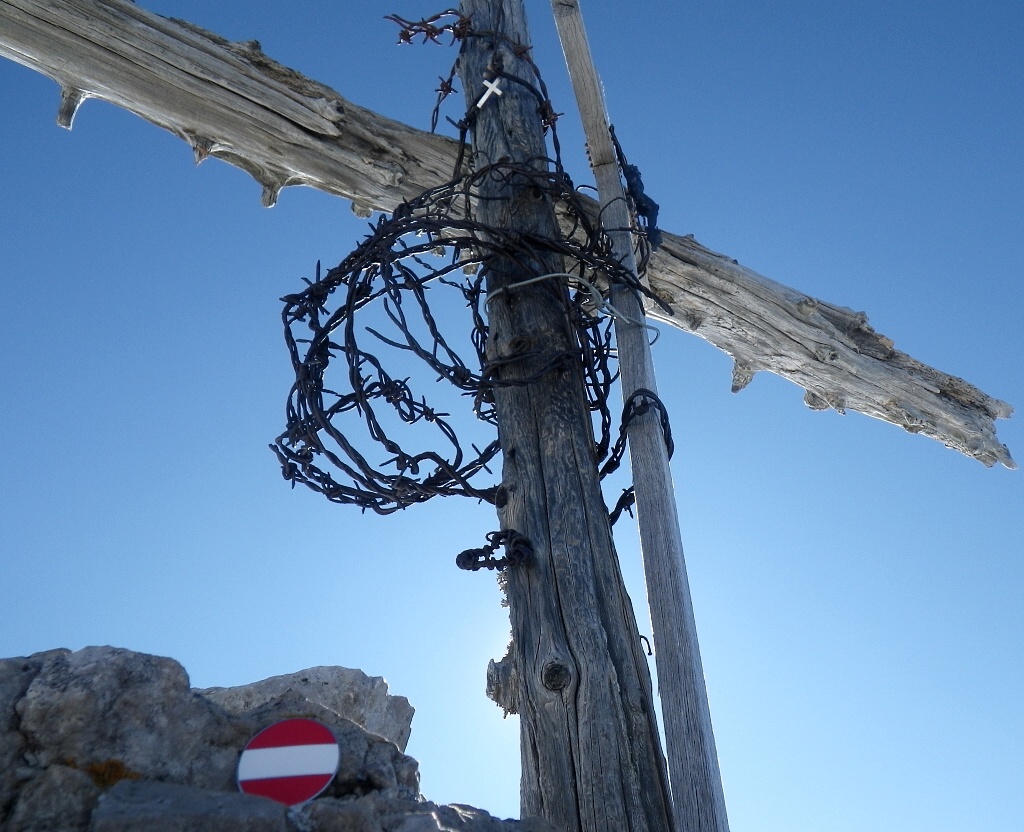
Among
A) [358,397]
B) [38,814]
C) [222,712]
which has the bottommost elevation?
[38,814]

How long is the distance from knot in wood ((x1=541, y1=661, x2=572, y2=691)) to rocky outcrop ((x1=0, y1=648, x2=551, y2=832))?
558mm

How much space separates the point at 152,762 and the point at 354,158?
281 cm

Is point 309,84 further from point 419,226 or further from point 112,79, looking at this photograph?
point 419,226

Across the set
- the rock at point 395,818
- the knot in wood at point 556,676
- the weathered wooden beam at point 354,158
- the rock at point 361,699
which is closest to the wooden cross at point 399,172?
the weathered wooden beam at point 354,158

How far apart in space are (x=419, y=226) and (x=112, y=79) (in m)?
1.53

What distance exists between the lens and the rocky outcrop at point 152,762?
69.0 inches

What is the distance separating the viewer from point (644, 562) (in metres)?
2.93

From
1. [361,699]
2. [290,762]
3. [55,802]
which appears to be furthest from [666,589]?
[55,802]

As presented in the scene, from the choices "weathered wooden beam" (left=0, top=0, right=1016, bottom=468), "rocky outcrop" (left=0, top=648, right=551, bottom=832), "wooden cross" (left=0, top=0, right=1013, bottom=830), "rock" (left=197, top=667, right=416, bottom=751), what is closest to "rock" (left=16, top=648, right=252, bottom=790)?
"rocky outcrop" (left=0, top=648, right=551, bottom=832)

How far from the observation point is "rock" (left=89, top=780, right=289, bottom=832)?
1.67 metres

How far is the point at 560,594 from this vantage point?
2781 millimetres

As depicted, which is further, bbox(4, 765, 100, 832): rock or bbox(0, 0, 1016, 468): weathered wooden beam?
bbox(0, 0, 1016, 468): weathered wooden beam

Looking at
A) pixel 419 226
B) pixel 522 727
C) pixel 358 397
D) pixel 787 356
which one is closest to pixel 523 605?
pixel 522 727

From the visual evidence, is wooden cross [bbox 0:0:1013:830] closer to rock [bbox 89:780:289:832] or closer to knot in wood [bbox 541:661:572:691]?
knot in wood [bbox 541:661:572:691]
